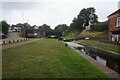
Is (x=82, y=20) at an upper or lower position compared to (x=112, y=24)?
upper

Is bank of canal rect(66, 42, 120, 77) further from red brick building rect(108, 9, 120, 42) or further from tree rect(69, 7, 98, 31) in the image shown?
tree rect(69, 7, 98, 31)

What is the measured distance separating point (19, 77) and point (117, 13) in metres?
30.4

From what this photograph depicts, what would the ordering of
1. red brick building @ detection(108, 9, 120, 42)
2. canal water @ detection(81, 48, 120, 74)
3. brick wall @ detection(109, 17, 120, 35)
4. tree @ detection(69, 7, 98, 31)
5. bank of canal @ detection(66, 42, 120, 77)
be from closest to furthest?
bank of canal @ detection(66, 42, 120, 77)
canal water @ detection(81, 48, 120, 74)
red brick building @ detection(108, 9, 120, 42)
brick wall @ detection(109, 17, 120, 35)
tree @ detection(69, 7, 98, 31)

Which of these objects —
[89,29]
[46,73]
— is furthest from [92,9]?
[46,73]

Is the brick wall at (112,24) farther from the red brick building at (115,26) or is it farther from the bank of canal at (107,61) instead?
the bank of canal at (107,61)

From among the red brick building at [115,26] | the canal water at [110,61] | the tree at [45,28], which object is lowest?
the canal water at [110,61]

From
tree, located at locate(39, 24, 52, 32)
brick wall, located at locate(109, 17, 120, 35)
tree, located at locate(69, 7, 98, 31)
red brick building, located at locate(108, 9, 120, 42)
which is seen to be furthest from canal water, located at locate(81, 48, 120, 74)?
tree, located at locate(39, 24, 52, 32)

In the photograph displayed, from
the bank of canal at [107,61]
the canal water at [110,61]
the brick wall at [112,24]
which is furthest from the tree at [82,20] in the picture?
the canal water at [110,61]

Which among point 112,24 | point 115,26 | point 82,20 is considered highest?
point 82,20

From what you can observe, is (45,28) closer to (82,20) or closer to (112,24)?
(82,20)

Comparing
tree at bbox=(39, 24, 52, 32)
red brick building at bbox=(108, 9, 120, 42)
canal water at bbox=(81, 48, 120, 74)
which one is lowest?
canal water at bbox=(81, 48, 120, 74)

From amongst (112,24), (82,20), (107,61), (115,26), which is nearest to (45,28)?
(82,20)

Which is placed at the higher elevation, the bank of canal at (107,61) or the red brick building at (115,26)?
the red brick building at (115,26)

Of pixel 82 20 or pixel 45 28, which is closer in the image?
pixel 82 20
